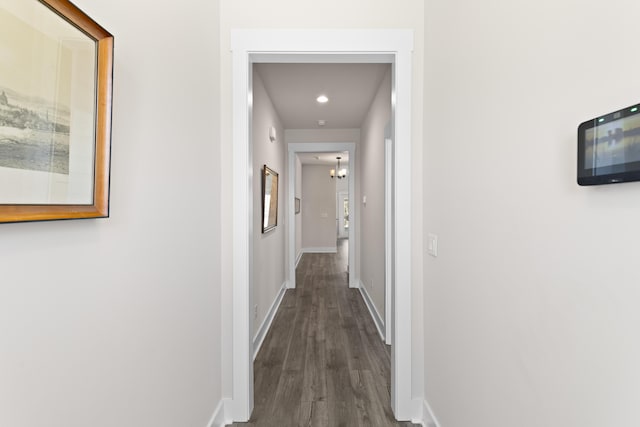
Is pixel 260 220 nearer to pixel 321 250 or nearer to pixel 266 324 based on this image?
pixel 266 324

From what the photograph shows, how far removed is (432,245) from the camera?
1.87m

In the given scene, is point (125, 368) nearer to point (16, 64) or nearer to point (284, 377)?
point (16, 64)

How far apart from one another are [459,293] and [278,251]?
3.36m

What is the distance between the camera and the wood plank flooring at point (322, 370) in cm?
210

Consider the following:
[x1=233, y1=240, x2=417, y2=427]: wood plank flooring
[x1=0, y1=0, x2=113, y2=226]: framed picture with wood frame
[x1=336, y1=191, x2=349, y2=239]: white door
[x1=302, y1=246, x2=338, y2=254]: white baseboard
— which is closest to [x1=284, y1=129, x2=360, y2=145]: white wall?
[x1=233, y1=240, x2=417, y2=427]: wood plank flooring

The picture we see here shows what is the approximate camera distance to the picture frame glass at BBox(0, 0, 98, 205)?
0.66m

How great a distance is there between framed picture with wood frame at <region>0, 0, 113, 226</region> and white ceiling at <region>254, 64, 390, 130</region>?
7.61 feet

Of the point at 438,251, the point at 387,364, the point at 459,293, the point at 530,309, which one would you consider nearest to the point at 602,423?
→ the point at 530,309

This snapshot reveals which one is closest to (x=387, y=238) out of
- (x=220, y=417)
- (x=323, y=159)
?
(x=220, y=417)

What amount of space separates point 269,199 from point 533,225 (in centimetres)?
306

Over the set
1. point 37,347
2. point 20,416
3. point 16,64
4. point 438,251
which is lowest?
point 20,416

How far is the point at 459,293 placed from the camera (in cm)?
155

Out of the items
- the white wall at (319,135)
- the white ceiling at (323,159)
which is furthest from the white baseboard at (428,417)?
the white ceiling at (323,159)

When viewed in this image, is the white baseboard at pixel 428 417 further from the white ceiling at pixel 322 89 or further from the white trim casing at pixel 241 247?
the white ceiling at pixel 322 89
